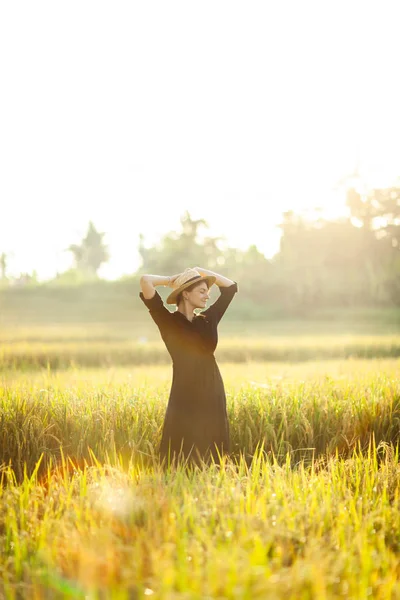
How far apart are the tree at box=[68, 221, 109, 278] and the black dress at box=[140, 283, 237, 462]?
56.2 metres

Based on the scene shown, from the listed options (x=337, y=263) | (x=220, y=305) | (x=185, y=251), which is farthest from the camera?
(x=185, y=251)

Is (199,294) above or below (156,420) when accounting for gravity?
above

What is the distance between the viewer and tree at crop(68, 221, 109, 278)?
196ft

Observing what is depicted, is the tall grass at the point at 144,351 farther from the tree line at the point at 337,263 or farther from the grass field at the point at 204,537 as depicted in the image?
the tree line at the point at 337,263

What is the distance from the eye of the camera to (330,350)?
15.6 m

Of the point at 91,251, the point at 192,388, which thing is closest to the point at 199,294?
the point at 192,388

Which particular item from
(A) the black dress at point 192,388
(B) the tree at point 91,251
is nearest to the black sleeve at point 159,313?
(A) the black dress at point 192,388

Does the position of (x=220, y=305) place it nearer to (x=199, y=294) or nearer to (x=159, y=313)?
(x=199, y=294)

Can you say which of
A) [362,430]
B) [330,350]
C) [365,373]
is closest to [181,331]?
[362,430]

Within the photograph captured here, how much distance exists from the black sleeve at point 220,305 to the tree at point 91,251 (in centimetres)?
5593

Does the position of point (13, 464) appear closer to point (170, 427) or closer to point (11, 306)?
point (170, 427)

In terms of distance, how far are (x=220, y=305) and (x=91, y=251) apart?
187 feet

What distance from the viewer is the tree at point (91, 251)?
59625mm

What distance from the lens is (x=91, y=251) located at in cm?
5978
